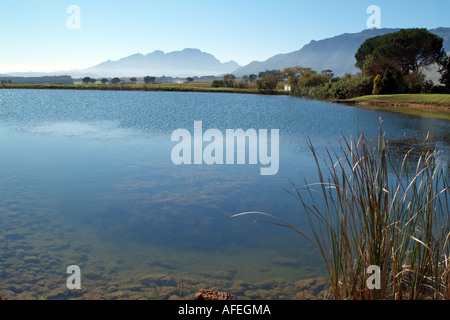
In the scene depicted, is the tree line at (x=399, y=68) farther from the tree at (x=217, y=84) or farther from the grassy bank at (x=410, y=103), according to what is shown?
the tree at (x=217, y=84)

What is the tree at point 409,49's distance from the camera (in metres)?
40.1

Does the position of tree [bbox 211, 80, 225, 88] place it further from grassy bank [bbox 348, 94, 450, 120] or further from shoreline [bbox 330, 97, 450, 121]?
grassy bank [bbox 348, 94, 450, 120]

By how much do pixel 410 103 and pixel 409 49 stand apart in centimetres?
1273

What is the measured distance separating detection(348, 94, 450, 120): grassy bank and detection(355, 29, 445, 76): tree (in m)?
7.86

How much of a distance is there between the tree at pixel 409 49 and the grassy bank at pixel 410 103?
7.86 metres

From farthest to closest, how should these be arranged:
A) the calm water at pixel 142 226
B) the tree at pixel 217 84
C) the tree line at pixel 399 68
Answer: the tree at pixel 217 84, the tree line at pixel 399 68, the calm water at pixel 142 226

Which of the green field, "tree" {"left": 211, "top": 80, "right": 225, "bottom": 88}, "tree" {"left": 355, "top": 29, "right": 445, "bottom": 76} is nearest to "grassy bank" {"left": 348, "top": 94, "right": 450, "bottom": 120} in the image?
the green field

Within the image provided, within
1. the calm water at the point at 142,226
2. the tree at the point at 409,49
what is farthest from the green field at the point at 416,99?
the calm water at the point at 142,226

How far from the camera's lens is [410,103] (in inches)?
1192

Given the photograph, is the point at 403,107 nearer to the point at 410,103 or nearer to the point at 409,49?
the point at 410,103

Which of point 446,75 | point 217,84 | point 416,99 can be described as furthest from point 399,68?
point 217,84

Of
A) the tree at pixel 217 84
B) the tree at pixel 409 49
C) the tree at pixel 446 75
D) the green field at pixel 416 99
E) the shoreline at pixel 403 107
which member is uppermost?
the tree at pixel 409 49
